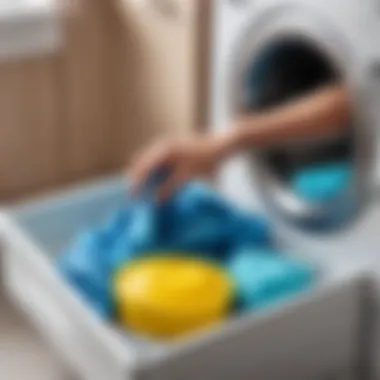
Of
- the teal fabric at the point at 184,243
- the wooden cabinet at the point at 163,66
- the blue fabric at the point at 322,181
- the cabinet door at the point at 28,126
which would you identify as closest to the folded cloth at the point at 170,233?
the teal fabric at the point at 184,243

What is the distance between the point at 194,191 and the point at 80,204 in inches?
9.6

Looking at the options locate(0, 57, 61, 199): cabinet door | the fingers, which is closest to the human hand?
the fingers

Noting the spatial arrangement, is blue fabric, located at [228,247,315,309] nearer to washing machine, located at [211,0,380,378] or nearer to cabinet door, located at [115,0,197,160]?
washing machine, located at [211,0,380,378]

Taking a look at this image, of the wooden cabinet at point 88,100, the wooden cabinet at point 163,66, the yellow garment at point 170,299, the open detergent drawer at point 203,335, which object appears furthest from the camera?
the wooden cabinet at point 88,100

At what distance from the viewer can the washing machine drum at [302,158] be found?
1.80 metres

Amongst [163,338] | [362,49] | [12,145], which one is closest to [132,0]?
[12,145]

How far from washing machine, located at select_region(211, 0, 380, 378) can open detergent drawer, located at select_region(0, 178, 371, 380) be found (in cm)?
4

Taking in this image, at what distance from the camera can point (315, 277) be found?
183cm

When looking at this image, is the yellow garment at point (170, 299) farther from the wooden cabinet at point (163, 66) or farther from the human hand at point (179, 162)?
the wooden cabinet at point (163, 66)

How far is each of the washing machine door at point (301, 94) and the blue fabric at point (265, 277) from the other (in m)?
0.10

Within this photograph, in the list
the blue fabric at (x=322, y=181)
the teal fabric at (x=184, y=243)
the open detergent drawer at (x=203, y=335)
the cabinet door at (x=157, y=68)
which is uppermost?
the cabinet door at (x=157, y=68)

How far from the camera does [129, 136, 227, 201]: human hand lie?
1808mm

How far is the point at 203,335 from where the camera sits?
157cm

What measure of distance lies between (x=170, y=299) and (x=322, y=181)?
1.41ft
